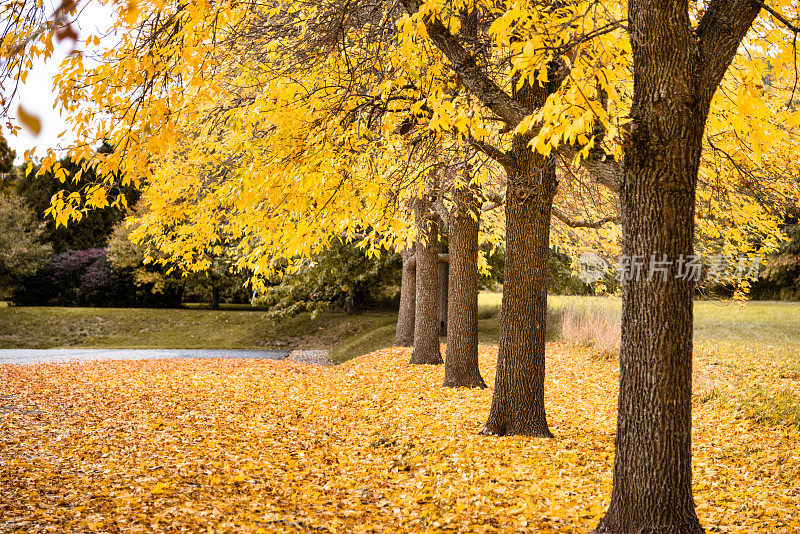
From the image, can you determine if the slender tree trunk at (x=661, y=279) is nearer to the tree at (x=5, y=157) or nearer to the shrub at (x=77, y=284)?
the tree at (x=5, y=157)

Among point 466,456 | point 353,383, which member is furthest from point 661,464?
point 353,383

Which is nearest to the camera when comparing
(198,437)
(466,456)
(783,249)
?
(466,456)

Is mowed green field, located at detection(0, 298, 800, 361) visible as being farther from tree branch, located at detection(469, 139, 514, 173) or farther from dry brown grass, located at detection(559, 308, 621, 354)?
tree branch, located at detection(469, 139, 514, 173)

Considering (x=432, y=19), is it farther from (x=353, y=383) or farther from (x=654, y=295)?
(x=353, y=383)

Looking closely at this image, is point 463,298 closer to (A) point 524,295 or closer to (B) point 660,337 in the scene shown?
(A) point 524,295

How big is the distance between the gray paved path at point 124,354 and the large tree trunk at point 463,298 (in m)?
10.9

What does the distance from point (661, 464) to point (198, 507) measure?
11.8 ft

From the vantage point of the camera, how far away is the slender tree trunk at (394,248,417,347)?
17.1 metres

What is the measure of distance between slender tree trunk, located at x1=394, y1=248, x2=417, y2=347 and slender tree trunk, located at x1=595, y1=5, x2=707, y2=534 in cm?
1299

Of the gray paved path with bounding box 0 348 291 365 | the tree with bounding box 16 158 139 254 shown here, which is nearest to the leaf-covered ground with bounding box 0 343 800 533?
the gray paved path with bounding box 0 348 291 365

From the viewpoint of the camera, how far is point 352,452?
695cm

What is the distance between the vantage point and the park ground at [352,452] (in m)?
4.67

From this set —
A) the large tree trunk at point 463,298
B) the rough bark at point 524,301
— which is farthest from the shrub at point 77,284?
the rough bark at point 524,301

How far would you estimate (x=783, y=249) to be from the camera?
2514 centimetres
